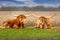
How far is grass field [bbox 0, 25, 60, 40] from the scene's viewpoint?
7.87 meters

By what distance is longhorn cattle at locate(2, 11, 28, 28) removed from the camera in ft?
26.3

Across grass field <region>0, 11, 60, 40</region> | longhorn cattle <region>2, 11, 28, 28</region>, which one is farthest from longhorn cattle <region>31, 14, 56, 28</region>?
longhorn cattle <region>2, 11, 28, 28</region>

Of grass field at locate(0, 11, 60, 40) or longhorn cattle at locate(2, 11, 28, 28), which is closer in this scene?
grass field at locate(0, 11, 60, 40)

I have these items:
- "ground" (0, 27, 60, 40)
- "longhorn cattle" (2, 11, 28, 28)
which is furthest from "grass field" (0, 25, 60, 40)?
"longhorn cattle" (2, 11, 28, 28)

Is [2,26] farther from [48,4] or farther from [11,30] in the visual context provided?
[48,4]

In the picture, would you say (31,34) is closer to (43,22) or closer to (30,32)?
(30,32)

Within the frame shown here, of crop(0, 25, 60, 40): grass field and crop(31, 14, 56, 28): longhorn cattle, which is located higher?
crop(31, 14, 56, 28): longhorn cattle

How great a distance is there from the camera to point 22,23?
26.5 ft

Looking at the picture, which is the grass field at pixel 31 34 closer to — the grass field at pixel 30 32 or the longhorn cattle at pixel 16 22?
the grass field at pixel 30 32

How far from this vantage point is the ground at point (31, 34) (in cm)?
787

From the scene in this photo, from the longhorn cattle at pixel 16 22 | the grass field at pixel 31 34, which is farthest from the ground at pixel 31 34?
the longhorn cattle at pixel 16 22

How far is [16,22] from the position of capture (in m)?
8.13

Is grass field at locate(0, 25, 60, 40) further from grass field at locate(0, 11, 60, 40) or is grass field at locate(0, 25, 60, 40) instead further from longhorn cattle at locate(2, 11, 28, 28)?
longhorn cattle at locate(2, 11, 28, 28)

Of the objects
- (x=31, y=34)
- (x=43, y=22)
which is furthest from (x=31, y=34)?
(x=43, y=22)
